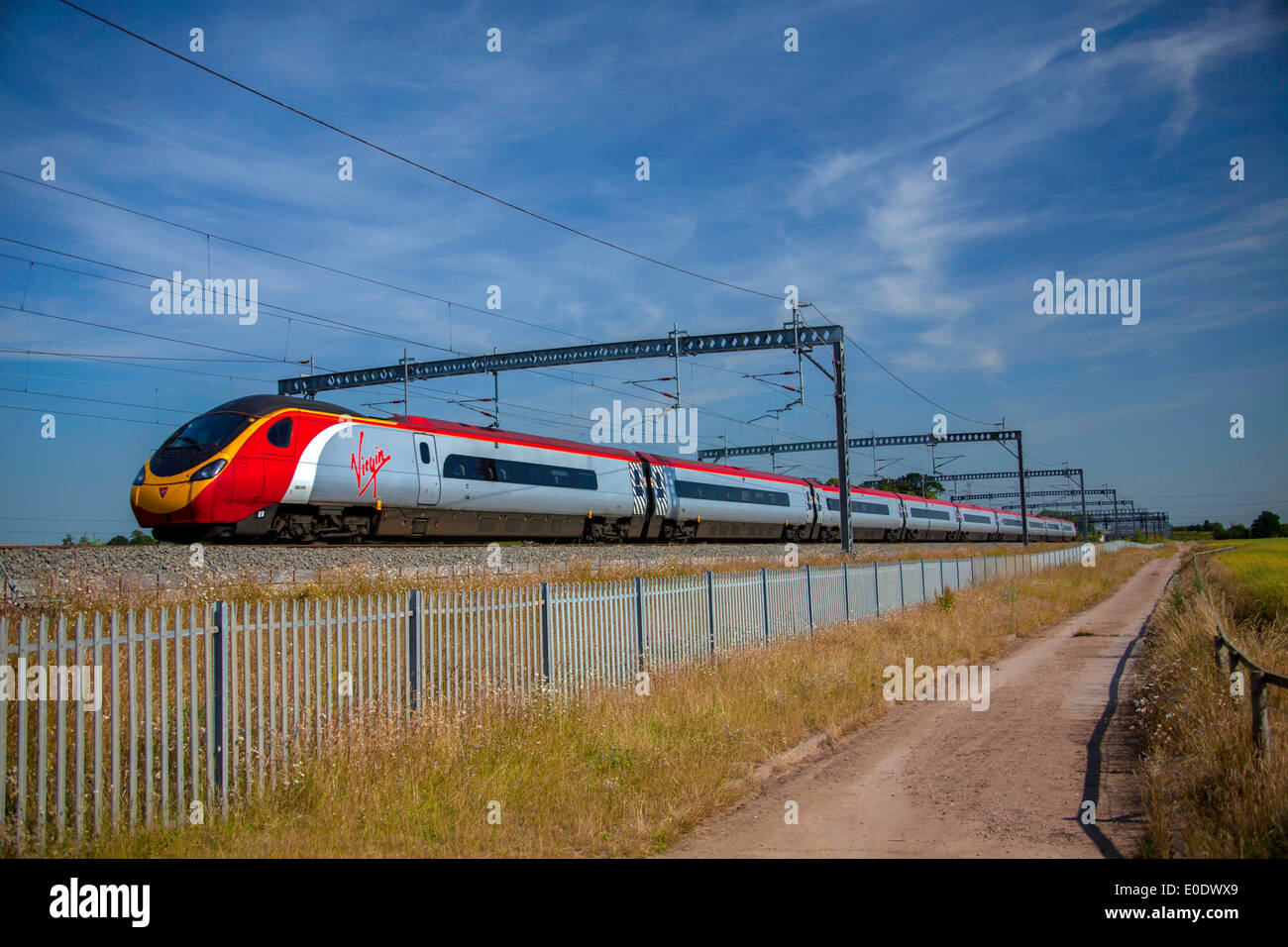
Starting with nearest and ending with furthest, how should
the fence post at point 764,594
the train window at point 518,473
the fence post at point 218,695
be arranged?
1. the fence post at point 218,695
2. the fence post at point 764,594
3. the train window at point 518,473

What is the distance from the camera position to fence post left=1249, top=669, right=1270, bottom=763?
227 inches

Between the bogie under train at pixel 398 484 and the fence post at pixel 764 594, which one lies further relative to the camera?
the bogie under train at pixel 398 484

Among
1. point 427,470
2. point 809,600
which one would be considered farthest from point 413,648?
point 427,470

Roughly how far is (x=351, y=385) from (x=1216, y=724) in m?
25.7

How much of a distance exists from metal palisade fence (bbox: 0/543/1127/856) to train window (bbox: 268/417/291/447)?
830cm

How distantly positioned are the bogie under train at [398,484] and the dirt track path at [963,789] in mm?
12767

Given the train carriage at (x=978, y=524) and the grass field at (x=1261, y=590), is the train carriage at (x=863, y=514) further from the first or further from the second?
the grass field at (x=1261, y=590)

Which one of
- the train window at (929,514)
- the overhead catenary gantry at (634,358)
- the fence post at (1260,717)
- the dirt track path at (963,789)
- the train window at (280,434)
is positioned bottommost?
the dirt track path at (963,789)

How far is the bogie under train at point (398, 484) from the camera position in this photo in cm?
1672

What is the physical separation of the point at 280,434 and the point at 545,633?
1055 cm

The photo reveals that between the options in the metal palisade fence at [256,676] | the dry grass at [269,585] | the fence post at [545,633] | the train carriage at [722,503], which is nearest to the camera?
the metal palisade fence at [256,676]

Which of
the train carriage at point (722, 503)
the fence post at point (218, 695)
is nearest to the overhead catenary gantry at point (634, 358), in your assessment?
the train carriage at point (722, 503)

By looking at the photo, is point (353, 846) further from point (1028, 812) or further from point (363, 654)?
point (1028, 812)
